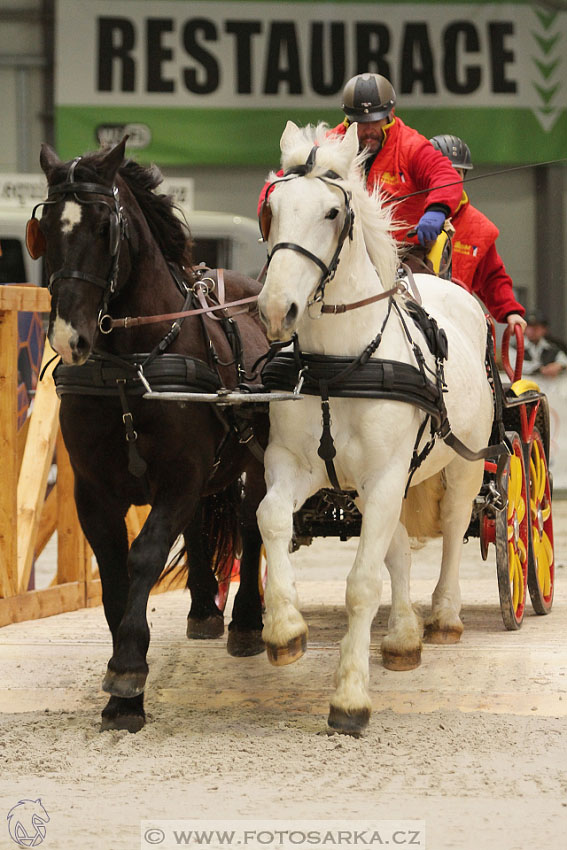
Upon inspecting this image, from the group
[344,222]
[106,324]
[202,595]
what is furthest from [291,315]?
[202,595]

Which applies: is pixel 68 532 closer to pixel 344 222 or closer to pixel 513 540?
pixel 513 540

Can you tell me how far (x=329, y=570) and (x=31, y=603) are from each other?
2.78 metres

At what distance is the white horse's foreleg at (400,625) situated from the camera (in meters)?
4.57

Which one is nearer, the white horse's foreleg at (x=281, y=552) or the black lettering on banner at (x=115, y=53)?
the white horse's foreleg at (x=281, y=552)

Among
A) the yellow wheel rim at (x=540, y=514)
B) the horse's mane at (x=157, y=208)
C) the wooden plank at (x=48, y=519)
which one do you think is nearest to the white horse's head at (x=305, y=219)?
the horse's mane at (x=157, y=208)

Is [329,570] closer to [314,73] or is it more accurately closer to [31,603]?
[31,603]

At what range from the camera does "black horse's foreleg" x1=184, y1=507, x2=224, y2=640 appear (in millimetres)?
5219

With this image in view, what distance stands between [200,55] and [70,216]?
35.8 feet

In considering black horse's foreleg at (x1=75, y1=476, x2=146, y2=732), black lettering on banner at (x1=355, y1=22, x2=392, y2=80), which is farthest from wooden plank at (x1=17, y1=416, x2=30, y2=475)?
black lettering on banner at (x1=355, y1=22, x2=392, y2=80)

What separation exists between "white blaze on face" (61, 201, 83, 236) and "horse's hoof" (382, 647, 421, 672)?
6.73ft

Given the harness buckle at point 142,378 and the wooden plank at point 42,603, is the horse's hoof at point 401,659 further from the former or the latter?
the wooden plank at point 42,603

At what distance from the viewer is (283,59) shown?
1392 cm

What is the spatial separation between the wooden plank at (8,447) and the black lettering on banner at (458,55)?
370 inches

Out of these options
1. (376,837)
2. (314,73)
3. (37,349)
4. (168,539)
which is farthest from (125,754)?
(314,73)
